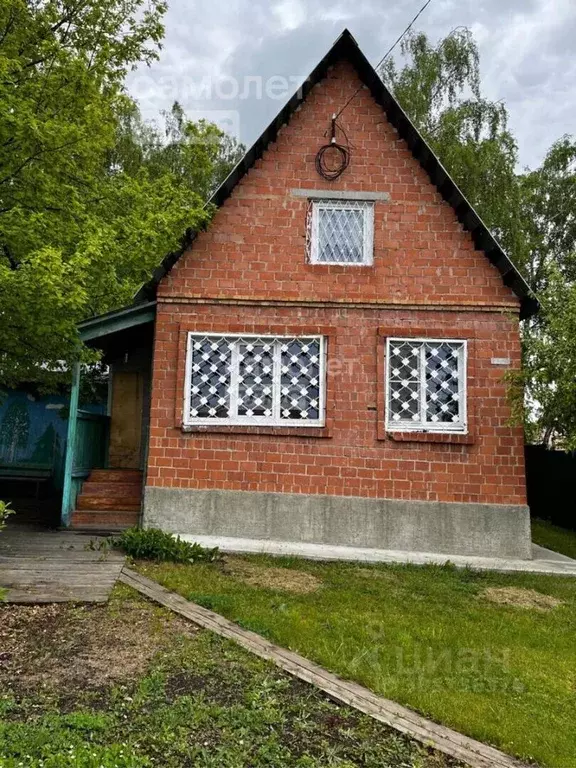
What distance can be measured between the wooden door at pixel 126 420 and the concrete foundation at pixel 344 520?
2773mm

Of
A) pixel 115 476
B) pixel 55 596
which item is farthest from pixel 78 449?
pixel 55 596

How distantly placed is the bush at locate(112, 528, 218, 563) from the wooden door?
3900mm

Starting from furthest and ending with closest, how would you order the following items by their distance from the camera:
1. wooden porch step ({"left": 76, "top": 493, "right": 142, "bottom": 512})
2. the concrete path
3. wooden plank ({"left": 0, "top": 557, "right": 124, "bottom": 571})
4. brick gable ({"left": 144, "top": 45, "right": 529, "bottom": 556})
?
1. wooden porch step ({"left": 76, "top": 493, "right": 142, "bottom": 512})
2. brick gable ({"left": 144, "top": 45, "right": 529, "bottom": 556})
3. the concrete path
4. wooden plank ({"left": 0, "top": 557, "right": 124, "bottom": 571})

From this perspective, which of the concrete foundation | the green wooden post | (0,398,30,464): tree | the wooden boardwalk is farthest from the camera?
(0,398,30,464): tree

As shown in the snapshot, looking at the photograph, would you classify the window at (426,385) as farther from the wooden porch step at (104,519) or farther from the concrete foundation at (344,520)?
the wooden porch step at (104,519)

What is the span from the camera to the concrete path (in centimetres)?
825

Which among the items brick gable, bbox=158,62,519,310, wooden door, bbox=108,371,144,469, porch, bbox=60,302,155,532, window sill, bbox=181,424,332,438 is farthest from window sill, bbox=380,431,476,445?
wooden door, bbox=108,371,144,469

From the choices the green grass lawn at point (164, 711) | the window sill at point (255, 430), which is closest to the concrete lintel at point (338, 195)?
the window sill at point (255, 430)

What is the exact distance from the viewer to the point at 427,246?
9500 mm

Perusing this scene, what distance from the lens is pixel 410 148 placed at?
9719 mm

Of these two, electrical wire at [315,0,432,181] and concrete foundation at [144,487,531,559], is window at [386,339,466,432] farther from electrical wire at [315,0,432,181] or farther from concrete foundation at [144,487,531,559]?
electrical wire at [315,0,432,181]

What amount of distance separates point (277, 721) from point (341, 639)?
152cm

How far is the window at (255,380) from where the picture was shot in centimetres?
922

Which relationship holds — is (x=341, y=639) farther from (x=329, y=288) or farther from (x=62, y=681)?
(x=329, y=288)
